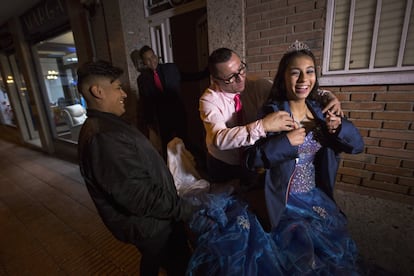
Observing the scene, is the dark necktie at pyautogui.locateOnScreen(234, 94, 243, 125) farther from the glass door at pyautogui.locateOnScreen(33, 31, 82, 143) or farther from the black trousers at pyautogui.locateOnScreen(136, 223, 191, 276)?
the glass door at pyautogui.locateOnScreen(33, 31, 82, 143)

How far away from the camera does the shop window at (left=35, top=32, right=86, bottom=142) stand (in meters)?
5.28

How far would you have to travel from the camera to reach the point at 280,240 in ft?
3.85

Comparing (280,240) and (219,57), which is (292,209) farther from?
(219,57)

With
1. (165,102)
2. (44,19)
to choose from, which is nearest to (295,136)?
(165,102)

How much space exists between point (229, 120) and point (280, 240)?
0.83 meters

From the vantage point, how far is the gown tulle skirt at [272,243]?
1060 millimetres

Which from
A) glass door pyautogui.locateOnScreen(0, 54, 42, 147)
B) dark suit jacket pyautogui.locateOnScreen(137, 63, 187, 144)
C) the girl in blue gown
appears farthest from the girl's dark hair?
glass door pyautogui.locateOnScreen(0, 54, 42, 147)

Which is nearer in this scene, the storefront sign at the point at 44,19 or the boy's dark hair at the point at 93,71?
the boy's dark hair at the point at 93,71

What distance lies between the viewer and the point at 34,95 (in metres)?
5.41

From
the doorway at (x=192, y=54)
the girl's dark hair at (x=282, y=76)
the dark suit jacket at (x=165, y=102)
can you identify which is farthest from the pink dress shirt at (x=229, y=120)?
the doorway at (x=192, y=54)

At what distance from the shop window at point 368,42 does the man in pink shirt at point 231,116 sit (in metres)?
0.76

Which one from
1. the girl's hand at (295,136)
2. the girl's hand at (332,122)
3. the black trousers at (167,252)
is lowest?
the black trousers at (167,252)

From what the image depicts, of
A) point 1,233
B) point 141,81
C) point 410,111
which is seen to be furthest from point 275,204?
point 1,233

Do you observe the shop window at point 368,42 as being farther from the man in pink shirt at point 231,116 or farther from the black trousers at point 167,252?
the black trousers at point 167,252
